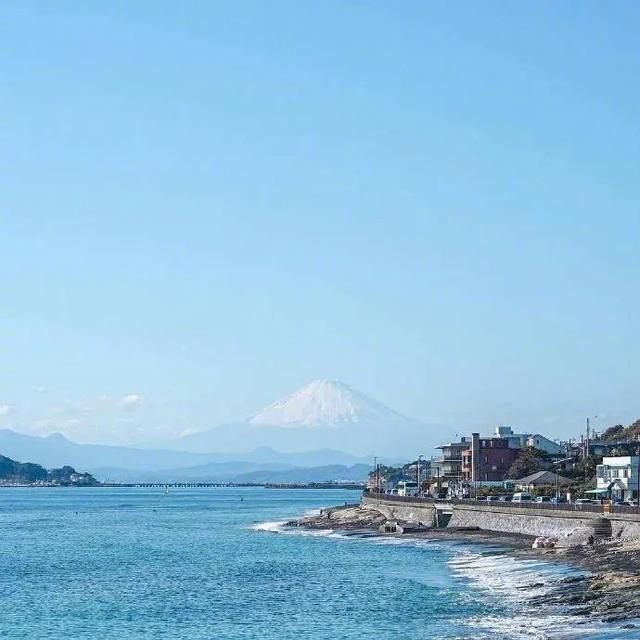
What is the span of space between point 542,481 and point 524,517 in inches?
1580

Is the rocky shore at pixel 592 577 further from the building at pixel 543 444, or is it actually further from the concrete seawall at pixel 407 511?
the building at pixel 543 444

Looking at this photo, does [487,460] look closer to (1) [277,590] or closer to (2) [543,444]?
(2) [543,444]

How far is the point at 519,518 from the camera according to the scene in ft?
324

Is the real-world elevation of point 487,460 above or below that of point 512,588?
above

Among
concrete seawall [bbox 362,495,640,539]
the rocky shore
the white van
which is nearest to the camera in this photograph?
the rocky shore

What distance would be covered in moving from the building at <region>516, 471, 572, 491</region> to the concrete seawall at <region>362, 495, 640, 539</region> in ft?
49.2

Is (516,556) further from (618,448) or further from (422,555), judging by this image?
(618,448)

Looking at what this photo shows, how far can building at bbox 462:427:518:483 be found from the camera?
161 metres

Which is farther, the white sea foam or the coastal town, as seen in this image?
the coastal town

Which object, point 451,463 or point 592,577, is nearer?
point 592,577

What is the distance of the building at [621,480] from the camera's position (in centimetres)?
11182

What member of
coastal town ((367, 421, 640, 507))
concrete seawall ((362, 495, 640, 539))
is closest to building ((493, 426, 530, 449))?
coastal town ((367, 421, 640, 507))

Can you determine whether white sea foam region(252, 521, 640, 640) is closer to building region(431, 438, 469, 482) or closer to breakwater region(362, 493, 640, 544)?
breakwater region(362, 493, 640, 544)

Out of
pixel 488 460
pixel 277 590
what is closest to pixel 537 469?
pixel 488 460
